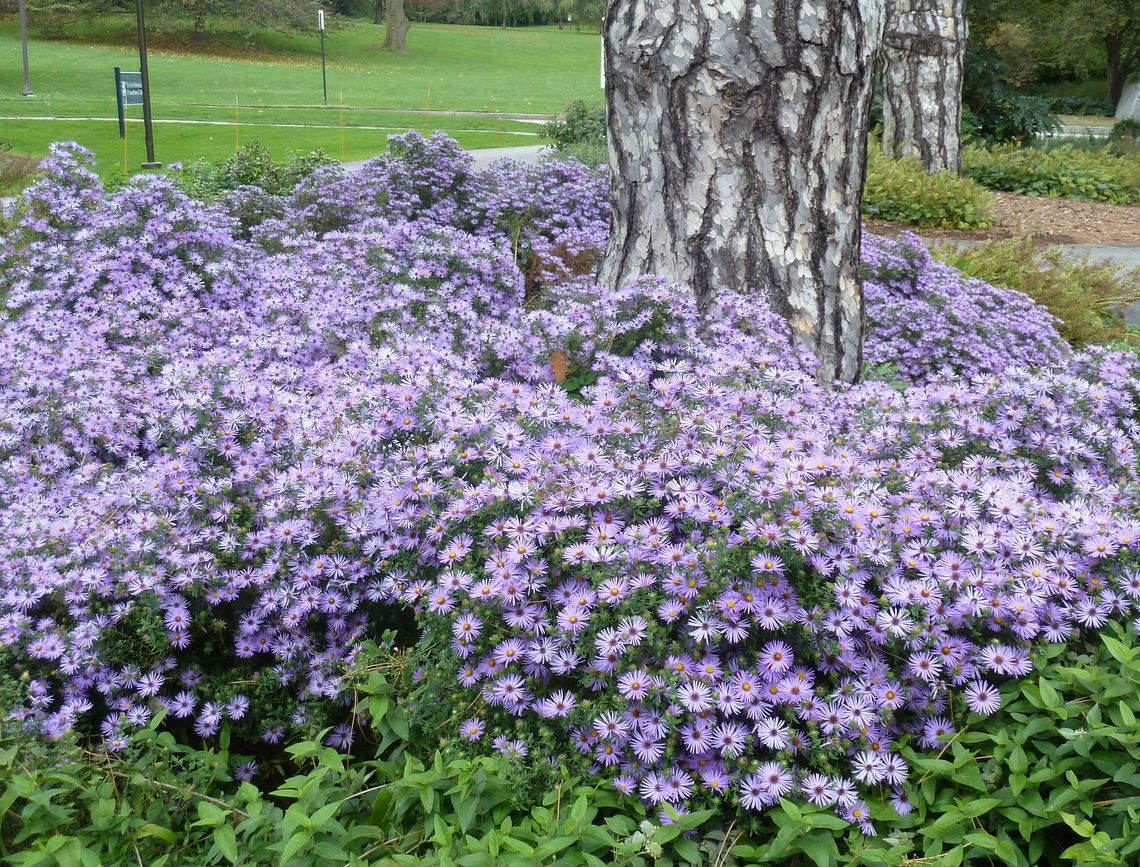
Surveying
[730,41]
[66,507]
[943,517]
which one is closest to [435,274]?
[730,41]

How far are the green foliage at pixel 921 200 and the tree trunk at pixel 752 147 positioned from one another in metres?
5.87

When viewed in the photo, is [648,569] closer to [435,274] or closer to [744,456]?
[744,456]

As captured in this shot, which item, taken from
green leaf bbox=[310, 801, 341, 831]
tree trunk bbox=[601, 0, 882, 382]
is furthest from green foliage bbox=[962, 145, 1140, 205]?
green leaf bbox=[310, 801, 341, 831]

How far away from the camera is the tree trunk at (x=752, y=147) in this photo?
3695mm

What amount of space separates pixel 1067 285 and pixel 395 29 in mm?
53962

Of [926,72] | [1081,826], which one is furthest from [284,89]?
[1081,826]

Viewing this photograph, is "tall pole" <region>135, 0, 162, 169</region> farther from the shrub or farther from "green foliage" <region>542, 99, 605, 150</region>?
the shrub

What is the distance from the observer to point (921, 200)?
9.41 metres

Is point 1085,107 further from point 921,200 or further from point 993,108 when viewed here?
point 921,200

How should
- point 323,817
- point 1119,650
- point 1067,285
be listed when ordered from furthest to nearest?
point 1067,285, point 1119,650, point 323,817

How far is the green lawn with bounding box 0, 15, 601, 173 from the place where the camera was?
2144cm

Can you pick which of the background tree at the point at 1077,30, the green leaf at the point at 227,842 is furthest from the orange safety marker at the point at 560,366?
the background tree at the point at 1077,30

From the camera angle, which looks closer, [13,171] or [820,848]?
[820,848]

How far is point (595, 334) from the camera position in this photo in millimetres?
3609
